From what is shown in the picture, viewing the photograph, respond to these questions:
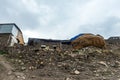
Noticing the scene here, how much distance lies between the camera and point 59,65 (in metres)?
8.16

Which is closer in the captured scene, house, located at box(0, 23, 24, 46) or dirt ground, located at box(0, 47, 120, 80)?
dirt ground, located at box(0, 47, 120, 80)

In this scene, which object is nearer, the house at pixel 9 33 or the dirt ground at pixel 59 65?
the dirt ground at pixel 59 65

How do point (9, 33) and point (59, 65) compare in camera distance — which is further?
point (9, 33)

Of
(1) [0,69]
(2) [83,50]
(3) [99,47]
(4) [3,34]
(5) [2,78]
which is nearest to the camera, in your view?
(5) [2,78]

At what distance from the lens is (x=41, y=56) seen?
895 cm

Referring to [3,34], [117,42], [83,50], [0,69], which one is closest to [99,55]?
[83,50]

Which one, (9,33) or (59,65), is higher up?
(9,33)

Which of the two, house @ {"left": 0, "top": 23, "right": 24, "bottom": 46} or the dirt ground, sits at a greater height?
house @ {"left": 0, "top": 23, "right": 24, "bottom": 46}

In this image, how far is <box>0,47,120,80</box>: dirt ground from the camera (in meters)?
7.41

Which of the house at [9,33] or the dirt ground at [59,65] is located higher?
the house at [9,33]

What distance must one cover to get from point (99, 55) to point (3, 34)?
5.61 m

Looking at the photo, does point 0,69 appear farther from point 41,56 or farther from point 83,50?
point 83,50

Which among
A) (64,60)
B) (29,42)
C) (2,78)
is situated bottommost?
(2,78)

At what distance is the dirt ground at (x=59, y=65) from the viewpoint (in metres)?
7.41
